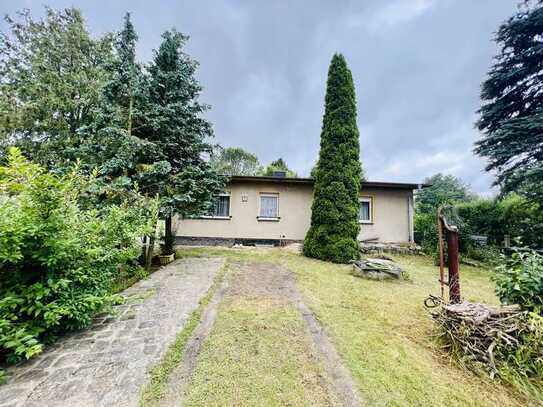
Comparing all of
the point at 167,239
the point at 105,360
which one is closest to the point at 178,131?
the point at 167,239

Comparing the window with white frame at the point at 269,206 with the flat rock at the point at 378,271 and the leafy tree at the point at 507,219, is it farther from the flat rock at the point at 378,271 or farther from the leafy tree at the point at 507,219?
the leafy tree at the point at 507,219

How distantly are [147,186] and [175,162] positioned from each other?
3.95 feet

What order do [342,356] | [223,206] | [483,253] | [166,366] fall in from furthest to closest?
1. [223,206]
2. [483,253]
3. [342,356]
4. [166,366]

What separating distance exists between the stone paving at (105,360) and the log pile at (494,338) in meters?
→ 2.88

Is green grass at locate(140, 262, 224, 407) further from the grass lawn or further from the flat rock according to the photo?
the flat rock

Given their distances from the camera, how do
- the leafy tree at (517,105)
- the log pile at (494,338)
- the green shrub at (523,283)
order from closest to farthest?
the log pile at (494,338) → the green shrub at (523,283) → the leafy tree at (517,105)

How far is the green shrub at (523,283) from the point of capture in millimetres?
2053

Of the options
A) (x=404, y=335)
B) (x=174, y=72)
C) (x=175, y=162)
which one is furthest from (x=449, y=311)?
(x=174, y=72)

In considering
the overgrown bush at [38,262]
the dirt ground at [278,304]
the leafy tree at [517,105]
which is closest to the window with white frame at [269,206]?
the dirt ground at [278,304]

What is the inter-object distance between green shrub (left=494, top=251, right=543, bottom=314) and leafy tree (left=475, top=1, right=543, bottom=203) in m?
7.67

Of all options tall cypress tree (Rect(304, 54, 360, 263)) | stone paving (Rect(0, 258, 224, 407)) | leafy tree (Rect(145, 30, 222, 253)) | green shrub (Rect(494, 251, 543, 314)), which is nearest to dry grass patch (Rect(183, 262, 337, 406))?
stone paving (Rect(0, 258, 224, 407))

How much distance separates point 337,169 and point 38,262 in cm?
713

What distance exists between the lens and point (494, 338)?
6.30ft

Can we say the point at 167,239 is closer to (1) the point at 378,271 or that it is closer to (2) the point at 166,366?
(2) the point at 166,366
